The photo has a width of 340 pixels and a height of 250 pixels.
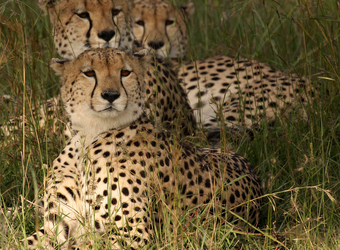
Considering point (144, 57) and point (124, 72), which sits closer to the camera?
Result: point (124, 72)

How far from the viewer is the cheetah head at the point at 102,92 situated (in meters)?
2.37

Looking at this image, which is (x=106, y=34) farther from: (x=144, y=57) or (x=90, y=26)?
(x=144, y=57)

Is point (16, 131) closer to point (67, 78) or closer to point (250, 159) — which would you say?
point (67, 78)

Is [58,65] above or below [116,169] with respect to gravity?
above

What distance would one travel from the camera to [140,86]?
2.55 metres

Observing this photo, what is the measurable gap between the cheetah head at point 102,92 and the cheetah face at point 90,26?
2.80 feet

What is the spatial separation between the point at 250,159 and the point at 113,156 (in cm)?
107

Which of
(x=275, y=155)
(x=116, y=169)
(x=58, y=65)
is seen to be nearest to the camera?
(x=116, y=169)

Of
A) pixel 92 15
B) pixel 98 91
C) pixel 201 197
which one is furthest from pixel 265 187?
pixel 92 15

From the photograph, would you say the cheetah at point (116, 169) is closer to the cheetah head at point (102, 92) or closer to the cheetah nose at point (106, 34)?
the cheetah head at point (102, 92)

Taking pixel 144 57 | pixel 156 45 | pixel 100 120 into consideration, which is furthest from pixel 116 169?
pixel 156 45

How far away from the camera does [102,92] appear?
2.35 m

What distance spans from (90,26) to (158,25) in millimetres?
1160

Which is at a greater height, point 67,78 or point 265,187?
point 67,78
